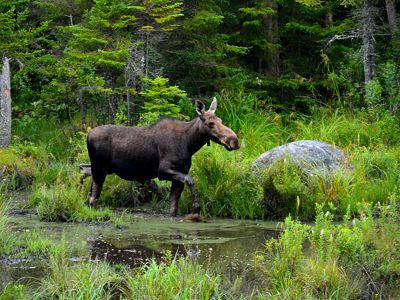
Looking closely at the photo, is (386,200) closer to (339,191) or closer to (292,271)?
(339,191)

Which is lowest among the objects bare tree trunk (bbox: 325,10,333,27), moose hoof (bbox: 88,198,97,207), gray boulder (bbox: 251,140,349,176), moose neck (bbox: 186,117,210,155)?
moose hoof (bbox: 88,198,97,207)

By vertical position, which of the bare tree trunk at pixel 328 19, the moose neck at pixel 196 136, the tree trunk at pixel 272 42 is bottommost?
the moose neck at pixel 196 136

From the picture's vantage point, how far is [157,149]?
14.2 m

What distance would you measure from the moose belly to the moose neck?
2.61 feet

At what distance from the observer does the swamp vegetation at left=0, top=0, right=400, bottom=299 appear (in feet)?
27.0

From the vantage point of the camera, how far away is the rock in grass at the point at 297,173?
44.1 ft

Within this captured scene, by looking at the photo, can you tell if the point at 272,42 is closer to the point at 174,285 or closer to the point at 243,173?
the point at 243,173

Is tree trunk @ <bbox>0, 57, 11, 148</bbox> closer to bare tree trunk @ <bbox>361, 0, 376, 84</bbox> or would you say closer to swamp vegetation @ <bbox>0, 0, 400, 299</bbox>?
swamp vegetation @ <bbox>0, 0, 400, 299</bbox>

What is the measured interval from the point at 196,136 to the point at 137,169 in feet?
4.33

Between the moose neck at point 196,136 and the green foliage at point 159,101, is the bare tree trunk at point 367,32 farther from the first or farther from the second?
the moose neck at point 196,136

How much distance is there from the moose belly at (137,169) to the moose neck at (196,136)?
796 millimetres

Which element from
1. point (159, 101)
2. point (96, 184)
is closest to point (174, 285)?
point (96, 184)

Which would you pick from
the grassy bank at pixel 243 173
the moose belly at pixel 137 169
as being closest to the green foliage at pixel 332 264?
the grassy bank at pixel 243 173

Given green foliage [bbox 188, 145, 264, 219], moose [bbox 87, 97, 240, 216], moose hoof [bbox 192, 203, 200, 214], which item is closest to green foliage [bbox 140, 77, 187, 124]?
moose [bbox 87, 97, 240, 216]
